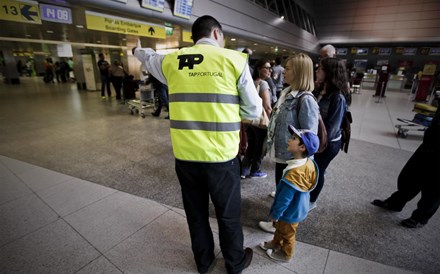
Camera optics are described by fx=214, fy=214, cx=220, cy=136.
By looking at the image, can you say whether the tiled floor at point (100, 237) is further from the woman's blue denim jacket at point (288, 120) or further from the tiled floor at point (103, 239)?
the woman's blue denim jacket at point (288, 120)

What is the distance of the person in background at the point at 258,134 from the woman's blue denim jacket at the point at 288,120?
3.01 ft

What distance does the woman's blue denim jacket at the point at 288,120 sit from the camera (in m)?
1.83

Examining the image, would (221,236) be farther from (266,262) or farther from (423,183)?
(423,183)

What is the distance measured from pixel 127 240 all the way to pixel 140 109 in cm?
587

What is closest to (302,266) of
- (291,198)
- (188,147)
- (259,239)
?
(259,239)

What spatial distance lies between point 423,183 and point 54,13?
7446mm

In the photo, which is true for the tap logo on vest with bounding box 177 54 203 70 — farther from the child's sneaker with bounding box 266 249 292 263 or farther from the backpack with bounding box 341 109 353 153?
the backpack with bounding box 341 109 353 153

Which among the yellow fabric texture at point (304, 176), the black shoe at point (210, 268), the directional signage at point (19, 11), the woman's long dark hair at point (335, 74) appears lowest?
the black shoe at point (210, 268)

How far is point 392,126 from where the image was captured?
6.65m

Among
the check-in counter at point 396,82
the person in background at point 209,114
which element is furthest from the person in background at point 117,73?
the check-in counter at point 396,82

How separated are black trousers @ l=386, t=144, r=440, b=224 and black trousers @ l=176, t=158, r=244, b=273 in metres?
2.08

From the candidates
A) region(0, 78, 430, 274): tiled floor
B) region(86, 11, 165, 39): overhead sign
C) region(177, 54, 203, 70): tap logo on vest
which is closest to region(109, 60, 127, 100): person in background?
region(86, 11, 165, 39): overhead sign

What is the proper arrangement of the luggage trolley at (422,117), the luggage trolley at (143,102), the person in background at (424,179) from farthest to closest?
the luggage trolley at (143,102) < the luggage trolley at (422,117) < the person in background at (424,179)

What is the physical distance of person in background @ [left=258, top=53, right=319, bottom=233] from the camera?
183 cm
